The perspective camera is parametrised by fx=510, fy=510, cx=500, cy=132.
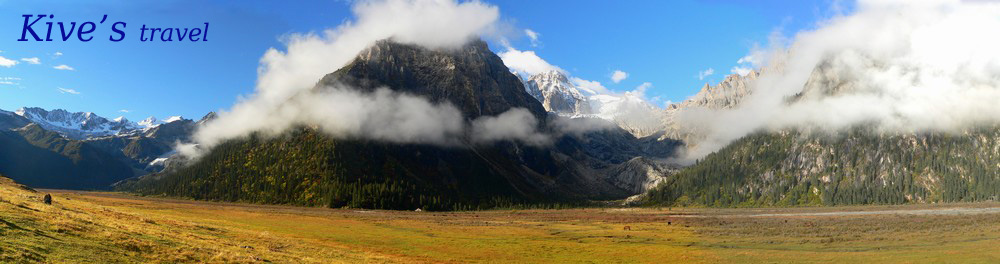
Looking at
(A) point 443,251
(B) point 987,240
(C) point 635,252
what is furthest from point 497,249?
(B) point 987,240

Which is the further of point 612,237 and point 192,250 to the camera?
point 612,237

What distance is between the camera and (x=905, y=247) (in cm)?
7062

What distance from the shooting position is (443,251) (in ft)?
244

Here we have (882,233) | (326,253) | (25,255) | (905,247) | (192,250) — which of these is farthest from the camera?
(882,233)

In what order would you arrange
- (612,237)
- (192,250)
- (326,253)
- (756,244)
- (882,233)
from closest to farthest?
(192,250) → (326,253) → (756,244) → (882,233) → (612,237)

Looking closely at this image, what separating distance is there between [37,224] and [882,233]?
120m

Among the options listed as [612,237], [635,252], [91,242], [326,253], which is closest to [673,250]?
[635,252]

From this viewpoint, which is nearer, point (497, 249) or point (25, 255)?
point (25, 255)

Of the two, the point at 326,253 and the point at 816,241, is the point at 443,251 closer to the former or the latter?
the point at 326,253

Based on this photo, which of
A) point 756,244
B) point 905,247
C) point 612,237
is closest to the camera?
point 905,247

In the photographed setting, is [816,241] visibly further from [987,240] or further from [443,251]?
[443,251]

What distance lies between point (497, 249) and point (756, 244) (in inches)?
1641

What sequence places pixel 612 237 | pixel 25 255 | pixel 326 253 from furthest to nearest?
1. pixel 612 237
2. pixel 326 253
3. pixel 25 255

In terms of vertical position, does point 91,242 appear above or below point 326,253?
above
